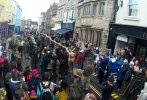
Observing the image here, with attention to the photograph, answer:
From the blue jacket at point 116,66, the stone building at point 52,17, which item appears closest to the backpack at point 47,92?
the blue jacket at point 116,66

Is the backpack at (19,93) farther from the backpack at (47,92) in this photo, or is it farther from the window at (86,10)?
the window at (86,10)

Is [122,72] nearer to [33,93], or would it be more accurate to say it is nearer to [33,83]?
[33,83]

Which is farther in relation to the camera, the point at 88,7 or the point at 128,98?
the point at 88,7

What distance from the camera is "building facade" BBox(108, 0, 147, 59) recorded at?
69.7 ft

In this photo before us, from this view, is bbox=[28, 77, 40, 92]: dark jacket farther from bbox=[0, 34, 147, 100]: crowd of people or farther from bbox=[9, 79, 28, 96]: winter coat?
bbox=[9, 79, 28, 96]: winter coat

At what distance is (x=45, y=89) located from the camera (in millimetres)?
10344

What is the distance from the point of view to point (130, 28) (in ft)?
74.3

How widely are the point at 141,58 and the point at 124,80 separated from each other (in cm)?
622

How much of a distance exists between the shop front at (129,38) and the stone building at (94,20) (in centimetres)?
121

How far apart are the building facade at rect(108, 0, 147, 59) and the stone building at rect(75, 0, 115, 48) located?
4.50ft

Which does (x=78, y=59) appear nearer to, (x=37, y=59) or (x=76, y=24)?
(x=37, y=59)

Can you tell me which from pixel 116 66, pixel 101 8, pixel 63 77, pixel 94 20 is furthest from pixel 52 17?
pixel 63 77

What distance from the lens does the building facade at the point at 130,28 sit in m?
21.2

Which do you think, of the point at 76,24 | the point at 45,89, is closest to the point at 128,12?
the point at 45,89
